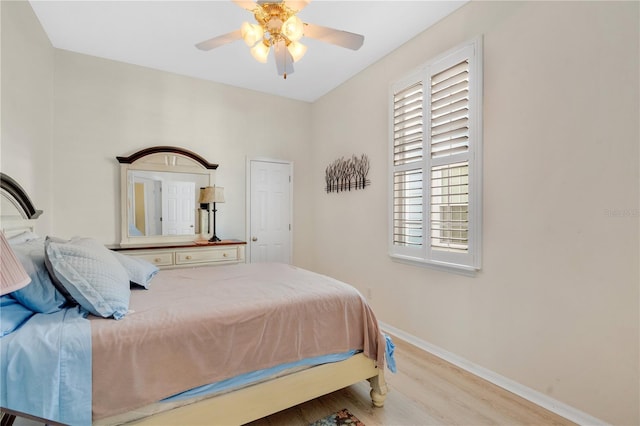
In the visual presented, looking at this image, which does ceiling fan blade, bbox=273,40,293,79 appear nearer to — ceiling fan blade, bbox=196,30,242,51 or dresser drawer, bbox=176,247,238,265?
ceiling fan blade, bbox=196,30,242,51

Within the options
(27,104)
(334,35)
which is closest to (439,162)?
(334,35)

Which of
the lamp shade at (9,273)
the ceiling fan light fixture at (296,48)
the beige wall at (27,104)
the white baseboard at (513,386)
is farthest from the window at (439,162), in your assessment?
the beige wall at (27,104)

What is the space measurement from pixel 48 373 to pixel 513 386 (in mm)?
2647

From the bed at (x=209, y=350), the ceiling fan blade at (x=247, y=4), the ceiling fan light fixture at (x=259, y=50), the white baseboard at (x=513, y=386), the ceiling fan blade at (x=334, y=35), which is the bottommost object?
the white baseboard at (x=513, y=386)

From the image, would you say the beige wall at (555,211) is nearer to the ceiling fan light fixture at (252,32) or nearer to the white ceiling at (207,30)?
the white ceiling at (207,30)

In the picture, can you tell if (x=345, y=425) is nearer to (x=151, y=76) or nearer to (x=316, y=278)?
(x=316, y=278)

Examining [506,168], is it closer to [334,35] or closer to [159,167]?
[334,35]

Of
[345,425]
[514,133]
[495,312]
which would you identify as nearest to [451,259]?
[495,312]

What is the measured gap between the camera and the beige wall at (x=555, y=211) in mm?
1660

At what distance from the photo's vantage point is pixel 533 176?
2.05 meters

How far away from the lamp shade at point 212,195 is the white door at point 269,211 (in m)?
0.53

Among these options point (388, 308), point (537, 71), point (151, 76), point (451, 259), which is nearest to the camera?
point (537, 71)

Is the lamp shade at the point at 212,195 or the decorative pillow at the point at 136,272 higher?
the lamp shade at the point at 212,195

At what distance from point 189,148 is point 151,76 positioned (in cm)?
91
